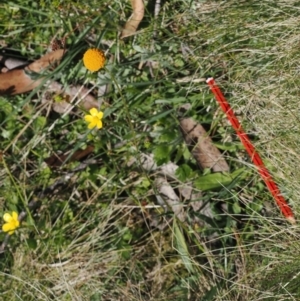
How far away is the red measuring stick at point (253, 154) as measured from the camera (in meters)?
2.45

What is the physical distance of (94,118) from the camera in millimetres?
2668

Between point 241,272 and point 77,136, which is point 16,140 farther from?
point 241,272

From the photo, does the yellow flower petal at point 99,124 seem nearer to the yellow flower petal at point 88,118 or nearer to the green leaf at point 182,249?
the yellow flower petal at point 88,118

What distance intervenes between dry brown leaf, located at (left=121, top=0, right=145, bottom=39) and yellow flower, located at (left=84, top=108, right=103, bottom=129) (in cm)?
32

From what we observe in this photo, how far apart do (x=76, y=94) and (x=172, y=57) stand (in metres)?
0.42

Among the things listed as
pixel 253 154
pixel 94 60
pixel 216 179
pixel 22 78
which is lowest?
pixel 216 179

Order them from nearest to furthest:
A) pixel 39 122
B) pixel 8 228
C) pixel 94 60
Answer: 1. pixel 94 60
2. pixel 8 228
3. pixel 39 122

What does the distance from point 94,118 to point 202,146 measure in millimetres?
431

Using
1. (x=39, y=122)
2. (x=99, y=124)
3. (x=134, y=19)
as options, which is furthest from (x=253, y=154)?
(x=39, y=122)

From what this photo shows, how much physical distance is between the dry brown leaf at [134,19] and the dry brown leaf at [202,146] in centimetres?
40

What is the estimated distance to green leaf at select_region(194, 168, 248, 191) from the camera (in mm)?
2615

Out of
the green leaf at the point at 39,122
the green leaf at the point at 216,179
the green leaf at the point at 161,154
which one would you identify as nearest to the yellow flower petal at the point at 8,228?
the green leaf at the point at 39,122

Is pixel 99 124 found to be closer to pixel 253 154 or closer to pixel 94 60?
pixel 94 60

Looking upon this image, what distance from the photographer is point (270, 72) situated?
2.52 m
